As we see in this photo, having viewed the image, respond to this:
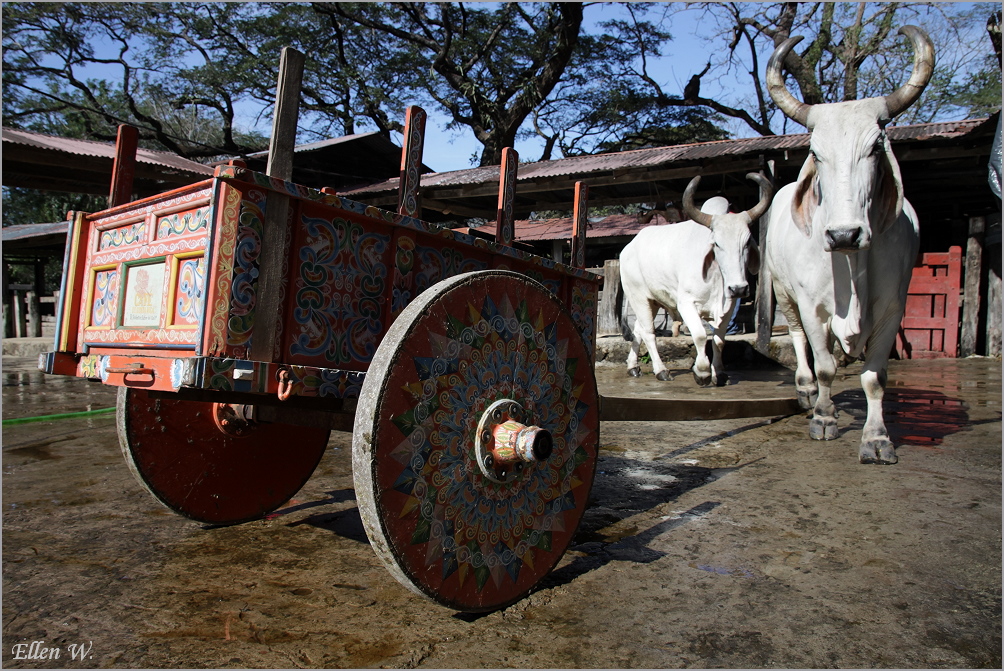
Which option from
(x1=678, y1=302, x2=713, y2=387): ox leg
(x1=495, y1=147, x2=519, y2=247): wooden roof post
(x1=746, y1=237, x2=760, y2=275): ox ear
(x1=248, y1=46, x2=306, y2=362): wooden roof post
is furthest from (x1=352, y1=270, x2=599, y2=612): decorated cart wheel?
(x1=678, y1=302, x2=713, y2=387): ox leg

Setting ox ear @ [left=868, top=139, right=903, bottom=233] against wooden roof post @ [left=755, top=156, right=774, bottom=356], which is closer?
ox ear @ [left=868, top=139, right=903, bottom=233]

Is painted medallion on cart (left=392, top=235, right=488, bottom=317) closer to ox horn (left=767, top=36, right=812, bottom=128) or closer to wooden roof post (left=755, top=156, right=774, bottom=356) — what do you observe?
ox horn (left=767, top=36, right=812, bottom=128)

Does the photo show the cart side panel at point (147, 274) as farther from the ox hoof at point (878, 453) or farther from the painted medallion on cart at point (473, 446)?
the ox hoof at point (878, 453)

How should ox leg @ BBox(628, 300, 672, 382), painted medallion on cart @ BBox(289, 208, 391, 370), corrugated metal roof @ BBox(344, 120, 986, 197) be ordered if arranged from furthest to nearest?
1. ox leg @ BBox(628, 300, 672, 382)
2. corrugated metal roof @ BBox(344, 120, 986, 197)
3. painted medallion on cart @ BBox(289, 208, 391, 370)

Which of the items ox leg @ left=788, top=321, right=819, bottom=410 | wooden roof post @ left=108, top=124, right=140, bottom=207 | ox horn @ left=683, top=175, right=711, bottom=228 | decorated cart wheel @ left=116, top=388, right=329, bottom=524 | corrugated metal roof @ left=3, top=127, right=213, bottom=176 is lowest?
decorated cart wheel @ left=116, top=388, right=329, bottom=524

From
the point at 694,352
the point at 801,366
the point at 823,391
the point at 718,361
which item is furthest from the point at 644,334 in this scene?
the point at 823,391

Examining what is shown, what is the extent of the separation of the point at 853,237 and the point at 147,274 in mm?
3242

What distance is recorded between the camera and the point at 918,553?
2332 millimetres

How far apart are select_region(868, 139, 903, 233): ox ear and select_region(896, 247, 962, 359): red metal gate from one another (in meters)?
7.57

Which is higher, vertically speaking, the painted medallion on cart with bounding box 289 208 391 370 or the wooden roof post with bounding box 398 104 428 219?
the wooden roof post with bounding box 398 104 428 219

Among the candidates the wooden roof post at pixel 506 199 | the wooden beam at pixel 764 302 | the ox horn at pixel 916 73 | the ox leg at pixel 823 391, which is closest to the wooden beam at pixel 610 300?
the wooden beam at pixel 764 302

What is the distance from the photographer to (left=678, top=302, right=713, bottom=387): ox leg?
6965mm

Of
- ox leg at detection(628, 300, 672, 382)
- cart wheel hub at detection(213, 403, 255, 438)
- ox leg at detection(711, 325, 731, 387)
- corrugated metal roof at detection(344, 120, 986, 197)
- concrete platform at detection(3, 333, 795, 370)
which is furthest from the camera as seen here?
concrete platform at detection(3, 333, 795, 370)

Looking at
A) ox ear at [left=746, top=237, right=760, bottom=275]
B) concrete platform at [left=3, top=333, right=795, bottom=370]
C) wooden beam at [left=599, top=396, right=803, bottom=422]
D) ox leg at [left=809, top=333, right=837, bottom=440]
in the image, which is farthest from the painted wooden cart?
concrete platform at [left=3, top=333, right=795, bottom=370]
